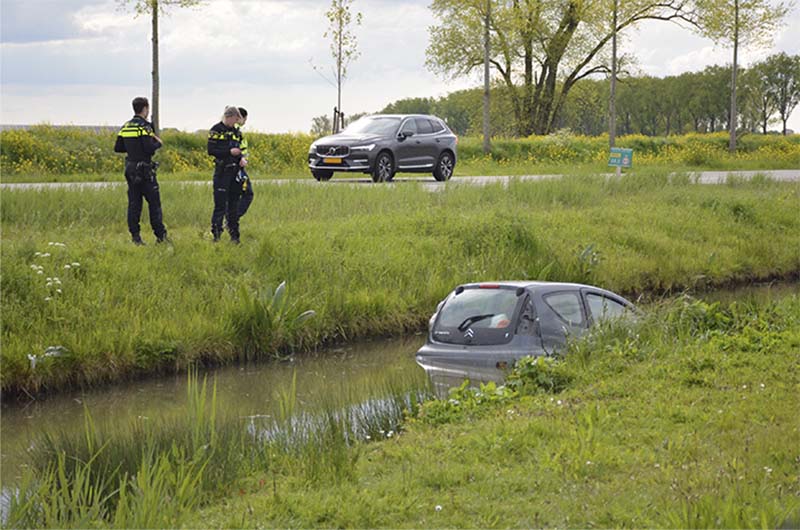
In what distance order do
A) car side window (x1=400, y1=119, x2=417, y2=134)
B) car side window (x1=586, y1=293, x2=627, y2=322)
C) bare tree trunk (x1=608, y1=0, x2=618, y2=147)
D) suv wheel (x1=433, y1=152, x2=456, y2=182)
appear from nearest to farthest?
car side window (x1=586, y1=293, x2=627, y2=322)
car side window (x1=400, y1=119, x2=417, y2=134)
suv wheel (x1=433, y1=152, x2=456, y2=182)
bare tree trunk (x1=608, y1=0, x2=618, y2=147)

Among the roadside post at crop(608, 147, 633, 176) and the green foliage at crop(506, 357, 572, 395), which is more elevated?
the roadside post at crop(608, 147, 633, 176)

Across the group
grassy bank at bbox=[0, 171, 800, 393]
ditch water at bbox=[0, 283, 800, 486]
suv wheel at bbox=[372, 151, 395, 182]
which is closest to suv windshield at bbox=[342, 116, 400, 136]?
suv wheel at bbox=[372, 151, 395, 182]

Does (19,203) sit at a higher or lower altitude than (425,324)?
higher

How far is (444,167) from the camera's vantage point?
1240 inches

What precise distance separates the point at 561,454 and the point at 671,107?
11493cm

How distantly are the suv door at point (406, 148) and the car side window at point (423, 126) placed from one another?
208mm

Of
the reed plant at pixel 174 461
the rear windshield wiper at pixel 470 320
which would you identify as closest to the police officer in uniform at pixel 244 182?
the rear windshield wiper at pixel 470 320

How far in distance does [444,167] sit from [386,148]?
9.52 ft

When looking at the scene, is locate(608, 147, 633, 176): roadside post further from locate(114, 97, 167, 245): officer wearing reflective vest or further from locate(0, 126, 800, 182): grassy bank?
locate(114, 97, 167, 245): officer wearing reflective vest

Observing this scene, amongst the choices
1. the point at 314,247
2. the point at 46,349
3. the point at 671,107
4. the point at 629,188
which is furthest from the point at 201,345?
the point at 671,107

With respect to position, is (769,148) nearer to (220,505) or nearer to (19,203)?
(19,203)

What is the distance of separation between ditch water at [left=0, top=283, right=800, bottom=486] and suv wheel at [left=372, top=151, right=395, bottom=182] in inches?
505

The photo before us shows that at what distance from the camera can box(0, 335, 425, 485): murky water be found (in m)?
12.2

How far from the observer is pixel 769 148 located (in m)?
59.4
